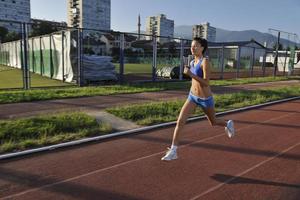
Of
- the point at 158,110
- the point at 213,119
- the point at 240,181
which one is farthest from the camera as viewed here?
the point at 158,110

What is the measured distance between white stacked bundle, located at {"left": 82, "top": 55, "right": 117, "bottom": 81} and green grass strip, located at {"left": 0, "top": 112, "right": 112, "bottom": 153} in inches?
Answer: 380

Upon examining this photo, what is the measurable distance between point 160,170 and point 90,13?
466 feet

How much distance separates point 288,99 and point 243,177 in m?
10.1

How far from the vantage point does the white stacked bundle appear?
691 inches

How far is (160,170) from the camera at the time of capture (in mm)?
4887

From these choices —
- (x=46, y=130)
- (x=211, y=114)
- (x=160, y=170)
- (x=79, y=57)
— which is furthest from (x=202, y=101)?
(x=79, y=57)

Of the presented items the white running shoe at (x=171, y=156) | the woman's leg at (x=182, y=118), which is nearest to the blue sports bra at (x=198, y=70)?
the woman's leg at (x=182, y=118)

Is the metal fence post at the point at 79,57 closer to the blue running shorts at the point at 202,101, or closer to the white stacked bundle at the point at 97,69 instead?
the white stacked bundle at the point at 97,69

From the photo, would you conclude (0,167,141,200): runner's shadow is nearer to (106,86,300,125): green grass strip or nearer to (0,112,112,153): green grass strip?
(0,112,112,153): green grass strip

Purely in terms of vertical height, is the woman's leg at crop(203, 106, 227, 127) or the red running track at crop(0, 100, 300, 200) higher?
the woman's leg at crop(203, 106, 227, 127)

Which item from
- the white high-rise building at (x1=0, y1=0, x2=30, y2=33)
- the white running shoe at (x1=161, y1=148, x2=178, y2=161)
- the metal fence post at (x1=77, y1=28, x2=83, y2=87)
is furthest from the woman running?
the white high-rise building at (x1=0, y1=0, x2=30, y2=33)

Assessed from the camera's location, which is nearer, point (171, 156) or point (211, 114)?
point (171, 156)

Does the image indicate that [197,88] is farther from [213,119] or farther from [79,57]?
[79,57]

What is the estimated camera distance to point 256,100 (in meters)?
12.6
